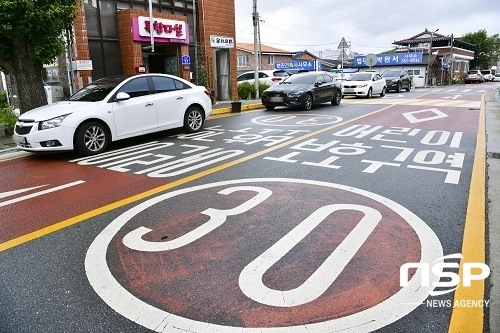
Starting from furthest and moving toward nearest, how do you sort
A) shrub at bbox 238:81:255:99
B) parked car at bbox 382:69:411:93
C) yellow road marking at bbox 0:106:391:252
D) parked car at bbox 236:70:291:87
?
parked car at bbox 382:69:411:93 → parked car at bbox 236:70:291:87 → shrub at bbox 238:81:255:99 → yellow road marking at bbox 0:106:391:252

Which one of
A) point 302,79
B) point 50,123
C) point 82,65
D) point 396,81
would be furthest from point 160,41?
point 396,81

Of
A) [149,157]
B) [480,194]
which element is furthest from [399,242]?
[149,157]

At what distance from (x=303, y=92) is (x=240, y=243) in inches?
499

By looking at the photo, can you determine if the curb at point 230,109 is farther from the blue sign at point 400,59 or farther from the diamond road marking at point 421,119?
the blue sign at point 400,59

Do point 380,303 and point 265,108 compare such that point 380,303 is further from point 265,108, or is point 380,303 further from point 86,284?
point 265,108

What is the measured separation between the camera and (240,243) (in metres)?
3.90

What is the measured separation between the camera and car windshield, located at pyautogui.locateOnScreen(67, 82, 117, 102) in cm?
874

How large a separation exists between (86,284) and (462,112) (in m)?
15.8

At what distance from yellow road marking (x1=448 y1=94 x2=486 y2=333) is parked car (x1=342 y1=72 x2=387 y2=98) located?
17.3 metres

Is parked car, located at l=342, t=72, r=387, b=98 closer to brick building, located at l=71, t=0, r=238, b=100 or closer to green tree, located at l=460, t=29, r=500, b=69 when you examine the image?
brick building, located at l=71, t=0, r=238, b=100

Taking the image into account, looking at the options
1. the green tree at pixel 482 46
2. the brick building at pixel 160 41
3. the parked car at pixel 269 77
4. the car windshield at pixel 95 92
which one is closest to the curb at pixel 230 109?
the brick building at pixel 160 41

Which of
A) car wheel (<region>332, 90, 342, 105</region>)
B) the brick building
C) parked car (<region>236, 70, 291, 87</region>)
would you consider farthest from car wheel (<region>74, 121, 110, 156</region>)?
parked car (<region>236, 70, 291, 87</region>)

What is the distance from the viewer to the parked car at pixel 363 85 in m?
23.4

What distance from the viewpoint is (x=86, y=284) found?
322cm
